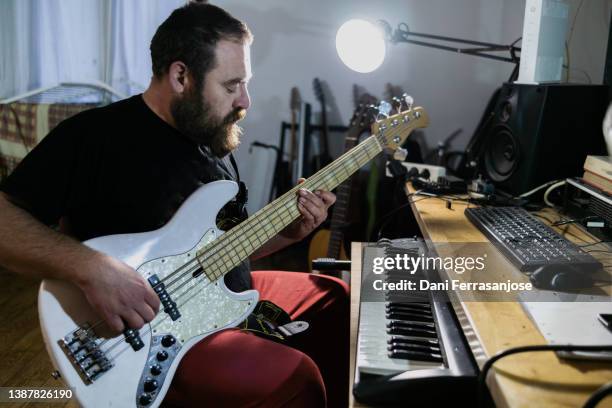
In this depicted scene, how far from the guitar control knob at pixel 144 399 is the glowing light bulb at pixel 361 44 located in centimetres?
168

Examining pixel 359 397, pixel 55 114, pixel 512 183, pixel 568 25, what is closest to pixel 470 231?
pixel 512 183

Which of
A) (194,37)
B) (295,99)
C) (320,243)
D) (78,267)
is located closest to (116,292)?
(78,267)

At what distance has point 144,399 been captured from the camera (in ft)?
3.23

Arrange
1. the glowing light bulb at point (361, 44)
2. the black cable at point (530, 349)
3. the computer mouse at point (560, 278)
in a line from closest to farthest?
1. the black cable at point (530, 349)
2. the computer mouse at point (560, 278)
3. the glowing light bulb at point (361, 44)

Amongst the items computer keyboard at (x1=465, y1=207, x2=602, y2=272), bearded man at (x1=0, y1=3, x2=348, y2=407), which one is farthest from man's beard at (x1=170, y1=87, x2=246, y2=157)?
computer keyboard at (x1=465, y1=207, x2=602, y2=272)

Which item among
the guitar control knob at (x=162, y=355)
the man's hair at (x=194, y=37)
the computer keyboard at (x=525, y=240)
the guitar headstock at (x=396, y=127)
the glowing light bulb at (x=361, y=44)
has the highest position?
the glowing light bulb at (x=361, y=44)

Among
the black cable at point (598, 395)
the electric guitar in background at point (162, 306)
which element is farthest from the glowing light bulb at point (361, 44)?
the black cable at point (598, 395)

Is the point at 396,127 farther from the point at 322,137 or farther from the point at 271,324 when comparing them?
the point at 322,137

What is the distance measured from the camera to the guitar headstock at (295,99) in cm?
297

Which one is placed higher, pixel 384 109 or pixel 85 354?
pixel 384 109

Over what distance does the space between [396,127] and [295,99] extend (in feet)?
5.23

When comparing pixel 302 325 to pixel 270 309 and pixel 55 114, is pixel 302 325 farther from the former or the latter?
pixel 55 114

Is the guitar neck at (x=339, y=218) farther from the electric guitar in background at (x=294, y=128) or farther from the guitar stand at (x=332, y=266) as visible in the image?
the guitar stand at (x=332, y=266)

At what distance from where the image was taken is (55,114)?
2740 millimetres
